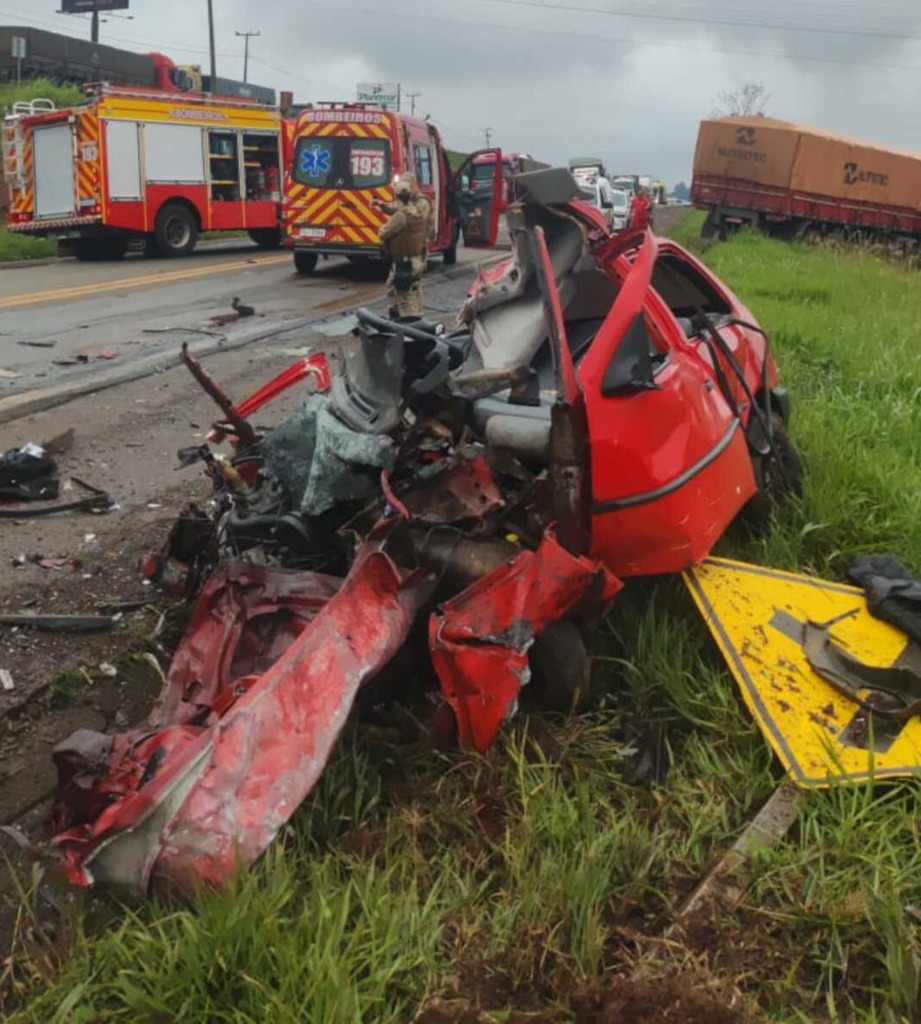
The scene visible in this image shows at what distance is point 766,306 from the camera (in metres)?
10.3

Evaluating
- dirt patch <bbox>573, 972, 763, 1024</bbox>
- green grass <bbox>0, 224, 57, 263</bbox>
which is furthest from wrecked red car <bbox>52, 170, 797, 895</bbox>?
green grass <bbox>0, 224, 57, 263</bbox>

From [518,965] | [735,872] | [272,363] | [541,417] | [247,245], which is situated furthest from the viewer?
[247,245]

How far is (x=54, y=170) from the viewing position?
16.0 m

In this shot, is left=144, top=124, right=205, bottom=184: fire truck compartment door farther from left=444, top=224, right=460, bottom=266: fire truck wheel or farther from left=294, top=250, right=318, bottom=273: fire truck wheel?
left=444, top=224, right=460, bottom=266: fire truck wheel

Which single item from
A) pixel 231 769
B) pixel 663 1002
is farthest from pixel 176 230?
pixel 663 1002

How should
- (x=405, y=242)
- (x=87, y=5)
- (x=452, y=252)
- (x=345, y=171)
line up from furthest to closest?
1. (x=87, y=5)
2. (x=452, y=252)
3. (x=345, y=171)
4. (x=405, y=242)

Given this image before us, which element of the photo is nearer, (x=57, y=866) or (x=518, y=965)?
(x=518, y=965)

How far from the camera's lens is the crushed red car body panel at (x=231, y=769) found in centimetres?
208

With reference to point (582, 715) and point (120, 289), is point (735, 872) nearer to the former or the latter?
point (582, 715)

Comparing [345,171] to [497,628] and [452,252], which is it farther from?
[497,628]

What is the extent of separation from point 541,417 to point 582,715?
993mm

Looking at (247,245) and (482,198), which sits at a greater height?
(482,198)

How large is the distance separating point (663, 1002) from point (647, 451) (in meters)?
1.58

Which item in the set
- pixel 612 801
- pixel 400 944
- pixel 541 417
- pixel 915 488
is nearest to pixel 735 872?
pixel 612 801
